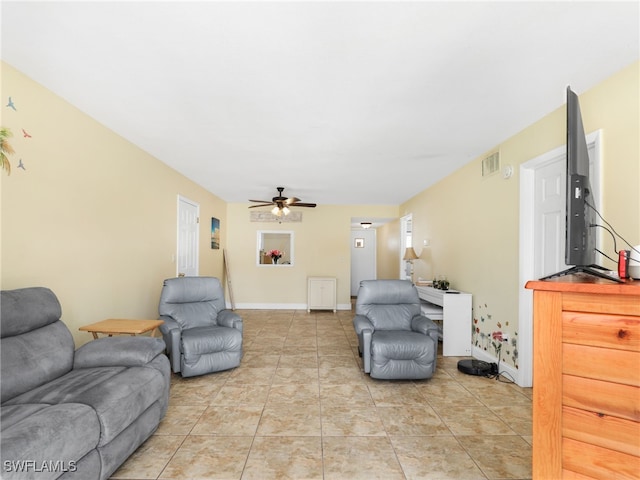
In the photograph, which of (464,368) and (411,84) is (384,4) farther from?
(464,368)

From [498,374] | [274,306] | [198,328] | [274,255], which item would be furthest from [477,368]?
[274,255]

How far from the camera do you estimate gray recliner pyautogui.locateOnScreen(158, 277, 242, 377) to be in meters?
3.12

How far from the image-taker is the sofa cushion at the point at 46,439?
48.3 inches

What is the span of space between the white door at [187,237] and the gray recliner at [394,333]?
2.84 m

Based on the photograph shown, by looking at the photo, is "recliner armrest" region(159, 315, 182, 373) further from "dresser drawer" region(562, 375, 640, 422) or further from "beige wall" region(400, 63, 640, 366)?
"beige wall" region(400, 63, 640, 366)

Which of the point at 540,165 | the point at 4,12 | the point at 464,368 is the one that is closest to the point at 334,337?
the point at 464,368

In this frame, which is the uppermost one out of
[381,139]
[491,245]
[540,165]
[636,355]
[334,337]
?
[381,139]

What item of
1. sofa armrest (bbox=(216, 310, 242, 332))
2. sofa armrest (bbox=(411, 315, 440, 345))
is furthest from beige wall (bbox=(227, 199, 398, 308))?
sofa armrest (bbox=(411, 315, 440, 345))

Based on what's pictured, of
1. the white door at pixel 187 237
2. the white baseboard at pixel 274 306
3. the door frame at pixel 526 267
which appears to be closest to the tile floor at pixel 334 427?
the door frame at pixel 526 267

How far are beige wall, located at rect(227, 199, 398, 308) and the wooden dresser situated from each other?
607 cm

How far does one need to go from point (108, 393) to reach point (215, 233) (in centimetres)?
493

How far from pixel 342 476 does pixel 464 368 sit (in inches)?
83.4

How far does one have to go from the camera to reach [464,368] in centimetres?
336

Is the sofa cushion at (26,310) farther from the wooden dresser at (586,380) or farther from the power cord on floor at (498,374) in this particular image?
the power cord on floor at (498,374)
